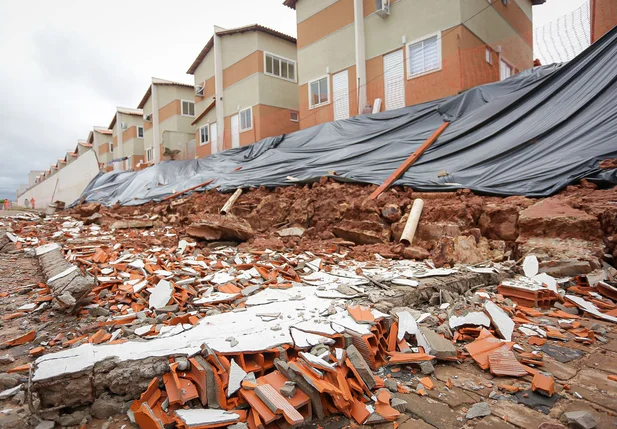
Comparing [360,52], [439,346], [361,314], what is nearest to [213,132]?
[360,52]

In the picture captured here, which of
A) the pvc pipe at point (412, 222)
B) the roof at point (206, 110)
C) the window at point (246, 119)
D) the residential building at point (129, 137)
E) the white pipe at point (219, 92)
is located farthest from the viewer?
the residential building at point (129, 137)

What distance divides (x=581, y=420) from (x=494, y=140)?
6.22 metres

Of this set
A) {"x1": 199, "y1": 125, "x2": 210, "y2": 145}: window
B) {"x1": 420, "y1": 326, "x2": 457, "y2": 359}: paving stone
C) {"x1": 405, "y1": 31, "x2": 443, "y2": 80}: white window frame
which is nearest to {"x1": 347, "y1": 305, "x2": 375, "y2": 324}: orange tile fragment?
{"x1": 420, "y1": 326, "x2": 457, "y2": 359}: paving stone

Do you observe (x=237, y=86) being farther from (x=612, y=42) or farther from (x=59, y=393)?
(x=59, y=393)

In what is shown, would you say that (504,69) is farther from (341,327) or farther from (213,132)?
(213,132)

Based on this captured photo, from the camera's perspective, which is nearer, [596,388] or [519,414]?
[519,414]

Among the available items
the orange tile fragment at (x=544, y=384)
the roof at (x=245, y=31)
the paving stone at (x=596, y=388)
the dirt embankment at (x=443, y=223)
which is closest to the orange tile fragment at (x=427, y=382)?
the orange tile fragment at (x=544, y=384)

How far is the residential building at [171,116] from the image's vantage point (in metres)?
22.8

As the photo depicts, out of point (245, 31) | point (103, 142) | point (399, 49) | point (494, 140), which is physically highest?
point (245, 31)

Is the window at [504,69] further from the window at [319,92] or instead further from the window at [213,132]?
the window at [213,132]

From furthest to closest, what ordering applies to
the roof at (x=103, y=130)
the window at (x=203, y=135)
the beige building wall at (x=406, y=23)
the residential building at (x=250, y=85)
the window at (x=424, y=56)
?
the roof at (x=103, y=130)
the window at (x=203, y=135)
the residential building at (x=250, y=85)
the window at (x=424, y=56)
the beige building wall at (x=406, y=23)

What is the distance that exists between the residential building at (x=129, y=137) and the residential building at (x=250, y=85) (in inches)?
568

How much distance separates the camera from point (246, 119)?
17234 mm

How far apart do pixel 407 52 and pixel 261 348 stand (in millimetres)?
11668
